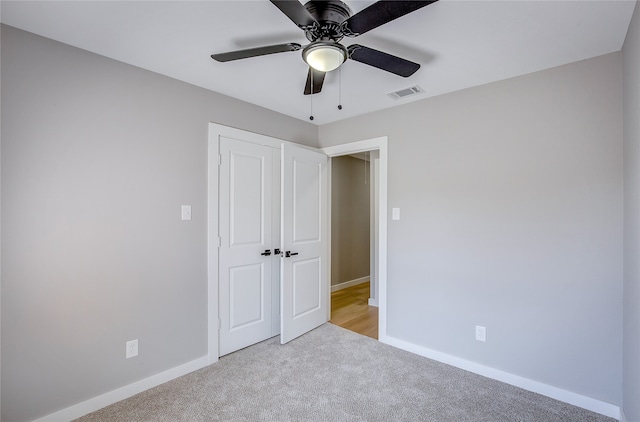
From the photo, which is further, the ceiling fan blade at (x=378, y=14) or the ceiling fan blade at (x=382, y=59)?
the ceiling fan blade at (x=382, y=59)

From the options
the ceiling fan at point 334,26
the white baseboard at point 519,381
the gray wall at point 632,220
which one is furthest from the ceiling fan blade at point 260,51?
the white baseboard at point 519,381

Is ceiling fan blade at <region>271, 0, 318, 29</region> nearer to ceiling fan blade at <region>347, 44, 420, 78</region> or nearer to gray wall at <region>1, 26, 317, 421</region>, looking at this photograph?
ceiling fan blade at <region>347, 44, 420, 78</region>

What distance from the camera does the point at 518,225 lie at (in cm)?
239

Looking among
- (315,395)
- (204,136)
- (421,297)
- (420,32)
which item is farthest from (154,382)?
(420,32)

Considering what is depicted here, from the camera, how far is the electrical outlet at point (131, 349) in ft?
7.38

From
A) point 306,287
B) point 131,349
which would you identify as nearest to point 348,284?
point 306,287

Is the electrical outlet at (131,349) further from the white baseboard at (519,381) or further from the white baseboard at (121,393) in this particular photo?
the white baseboard at (519,381)

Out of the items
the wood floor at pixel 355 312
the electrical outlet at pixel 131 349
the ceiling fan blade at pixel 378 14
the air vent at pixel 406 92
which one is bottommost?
the wood floor at pixel 355 312

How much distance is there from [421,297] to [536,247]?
106 centimetres

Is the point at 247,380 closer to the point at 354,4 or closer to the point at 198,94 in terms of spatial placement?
the point at 198,94

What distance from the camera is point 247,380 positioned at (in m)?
2.45

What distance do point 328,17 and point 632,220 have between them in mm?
2024

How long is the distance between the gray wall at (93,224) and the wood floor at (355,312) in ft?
5.60

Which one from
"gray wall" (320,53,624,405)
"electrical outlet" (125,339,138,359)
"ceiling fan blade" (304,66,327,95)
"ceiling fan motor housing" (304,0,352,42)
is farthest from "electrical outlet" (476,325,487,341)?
"electrical outlet" (125,339,138,359)
